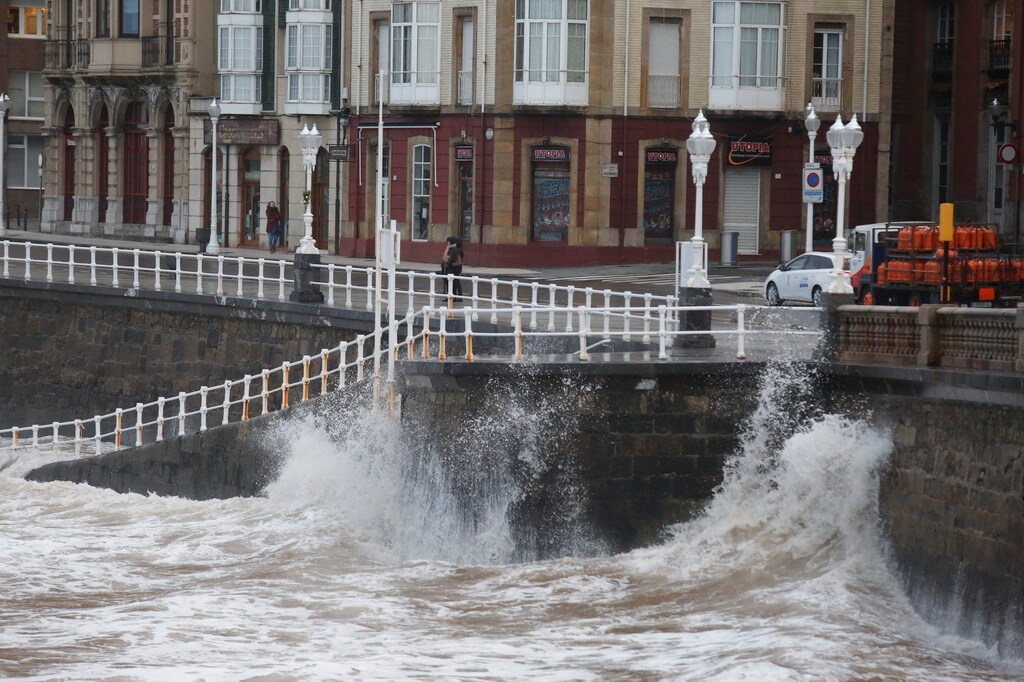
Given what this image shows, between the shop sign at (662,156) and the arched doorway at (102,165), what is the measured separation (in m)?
22.5

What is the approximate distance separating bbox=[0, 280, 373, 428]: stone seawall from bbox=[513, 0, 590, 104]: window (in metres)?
16.0

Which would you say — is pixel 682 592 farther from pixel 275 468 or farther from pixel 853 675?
pixel 275 468

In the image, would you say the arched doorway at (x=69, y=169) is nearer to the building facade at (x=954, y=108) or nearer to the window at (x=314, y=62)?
the window at (x=314, y=62)

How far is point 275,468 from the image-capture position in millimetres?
28328

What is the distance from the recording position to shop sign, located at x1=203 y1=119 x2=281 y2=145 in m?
58.9

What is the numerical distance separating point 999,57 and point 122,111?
29347 mm

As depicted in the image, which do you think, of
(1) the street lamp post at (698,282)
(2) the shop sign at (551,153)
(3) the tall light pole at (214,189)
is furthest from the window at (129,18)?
(1) the street lamp post at (698,282)

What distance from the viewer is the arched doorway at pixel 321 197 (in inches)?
2283

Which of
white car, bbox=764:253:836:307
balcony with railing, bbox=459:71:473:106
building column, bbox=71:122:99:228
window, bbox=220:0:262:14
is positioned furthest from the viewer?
building column, bbox=71:122:99:228

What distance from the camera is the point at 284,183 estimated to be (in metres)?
59.2

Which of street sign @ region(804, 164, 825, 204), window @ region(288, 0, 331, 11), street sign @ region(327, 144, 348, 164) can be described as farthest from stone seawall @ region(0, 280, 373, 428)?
window @ region(288, 0, 331, 11)

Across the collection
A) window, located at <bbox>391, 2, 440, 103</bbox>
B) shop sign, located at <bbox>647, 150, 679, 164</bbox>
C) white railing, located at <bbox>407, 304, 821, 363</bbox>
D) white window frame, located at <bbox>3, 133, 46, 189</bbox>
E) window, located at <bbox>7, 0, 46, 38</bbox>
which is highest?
window, located at <bbox>7, 0, 46, 38</bbox>

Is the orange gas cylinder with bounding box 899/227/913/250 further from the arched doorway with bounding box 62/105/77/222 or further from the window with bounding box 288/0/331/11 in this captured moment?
the arched doorway with bounding box 62/105/77/222

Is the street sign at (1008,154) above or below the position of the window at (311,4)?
below
